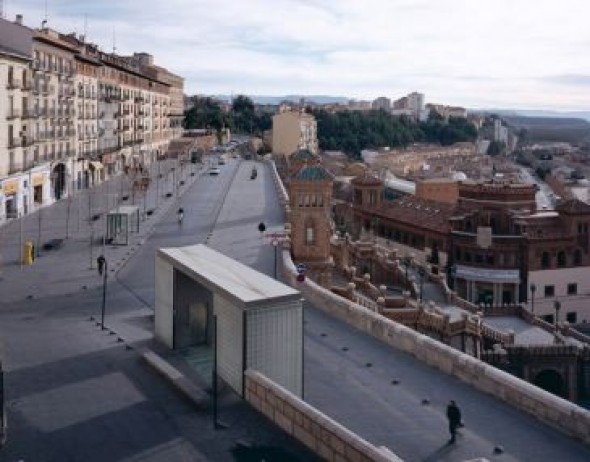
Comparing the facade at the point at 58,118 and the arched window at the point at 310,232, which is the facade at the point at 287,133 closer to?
the facade at the point at 58,118

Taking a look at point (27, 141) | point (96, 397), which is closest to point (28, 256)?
point (96, 397)

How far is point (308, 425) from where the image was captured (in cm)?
1305

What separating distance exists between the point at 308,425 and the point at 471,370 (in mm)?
5151

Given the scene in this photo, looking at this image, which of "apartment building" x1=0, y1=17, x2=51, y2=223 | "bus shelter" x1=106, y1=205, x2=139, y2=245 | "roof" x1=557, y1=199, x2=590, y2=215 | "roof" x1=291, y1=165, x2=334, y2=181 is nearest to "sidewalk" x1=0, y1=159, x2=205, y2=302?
"bus shelter" x1=106, y1=205, x2=139, y2=245

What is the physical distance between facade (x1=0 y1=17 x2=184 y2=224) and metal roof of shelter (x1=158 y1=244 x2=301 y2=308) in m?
29.0

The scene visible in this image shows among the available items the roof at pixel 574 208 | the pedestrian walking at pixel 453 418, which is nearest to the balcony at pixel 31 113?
the roof at pixel 574 208

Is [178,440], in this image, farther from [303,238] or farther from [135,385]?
[303,238]

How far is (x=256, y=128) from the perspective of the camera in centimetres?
16712

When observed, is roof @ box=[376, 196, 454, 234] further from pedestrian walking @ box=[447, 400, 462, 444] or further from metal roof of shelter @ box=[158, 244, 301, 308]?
pedestrian walking @ box=[447, 400, 462, 444]

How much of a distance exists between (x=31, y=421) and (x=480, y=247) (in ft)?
149

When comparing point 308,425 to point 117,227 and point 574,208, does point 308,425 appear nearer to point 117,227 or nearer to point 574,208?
point 117,227

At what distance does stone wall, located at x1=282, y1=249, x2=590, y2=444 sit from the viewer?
14156mm

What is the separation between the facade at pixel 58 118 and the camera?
150ft

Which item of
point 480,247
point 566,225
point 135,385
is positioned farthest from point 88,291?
point 566,225
